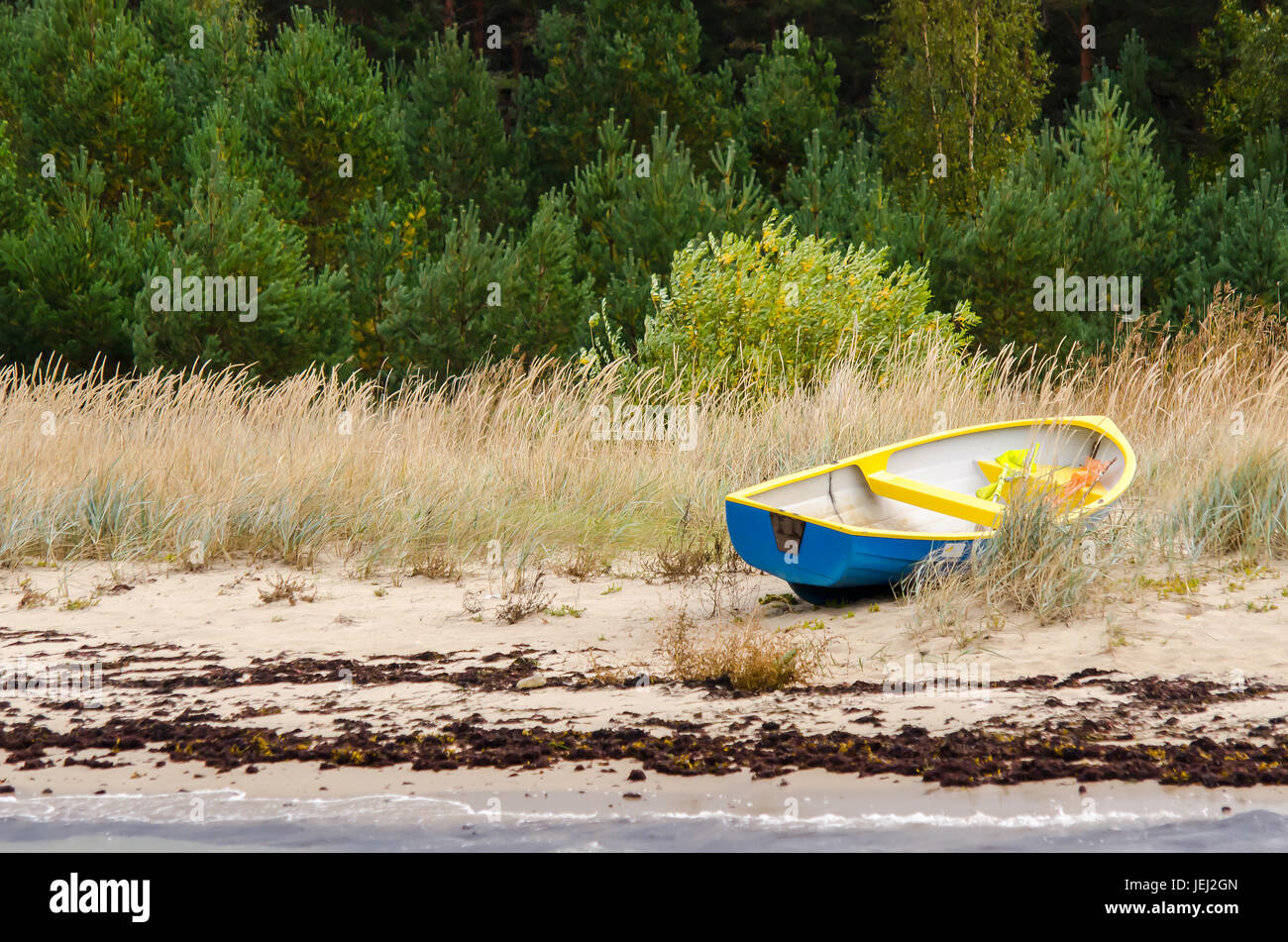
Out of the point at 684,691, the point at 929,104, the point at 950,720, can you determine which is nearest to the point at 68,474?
the point at 684,691

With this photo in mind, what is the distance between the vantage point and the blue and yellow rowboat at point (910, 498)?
6.61 m

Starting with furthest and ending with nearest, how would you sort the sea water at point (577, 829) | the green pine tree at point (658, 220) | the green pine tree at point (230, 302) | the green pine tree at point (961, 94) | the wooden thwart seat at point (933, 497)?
the green pine tree at point (961, 94)
the green pine tree at point (230, 302)
the green pine tree at point (658, 220)
the wooden thwart seat at point (933, 497)
the sea water at point (577, 829)

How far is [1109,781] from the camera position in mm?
4582

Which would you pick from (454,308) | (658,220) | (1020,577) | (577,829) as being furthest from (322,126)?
(577,829)

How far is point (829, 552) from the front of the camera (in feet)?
21.7

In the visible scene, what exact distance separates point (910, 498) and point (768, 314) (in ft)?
15.9

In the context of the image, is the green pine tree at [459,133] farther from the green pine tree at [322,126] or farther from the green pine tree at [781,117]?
the green pine tree at [781,117]

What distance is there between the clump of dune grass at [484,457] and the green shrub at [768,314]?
0.85 m

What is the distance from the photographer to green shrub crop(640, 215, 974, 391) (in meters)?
11.9

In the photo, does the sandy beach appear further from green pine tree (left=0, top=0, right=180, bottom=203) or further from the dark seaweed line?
green pine tree (left=0, top=0, right=180, bottom=203)

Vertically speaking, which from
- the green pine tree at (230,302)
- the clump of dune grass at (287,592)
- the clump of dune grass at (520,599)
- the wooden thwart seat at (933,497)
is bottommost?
the clump of dune grass at (287,592)

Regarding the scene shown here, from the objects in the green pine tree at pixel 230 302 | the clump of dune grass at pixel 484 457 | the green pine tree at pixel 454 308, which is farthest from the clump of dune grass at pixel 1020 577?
the green pine tree at pixel 230 302

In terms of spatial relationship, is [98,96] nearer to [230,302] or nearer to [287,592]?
[230,302]

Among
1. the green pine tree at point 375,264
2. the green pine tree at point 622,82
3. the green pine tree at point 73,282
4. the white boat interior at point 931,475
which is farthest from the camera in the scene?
the green pine tree at point 622,82
